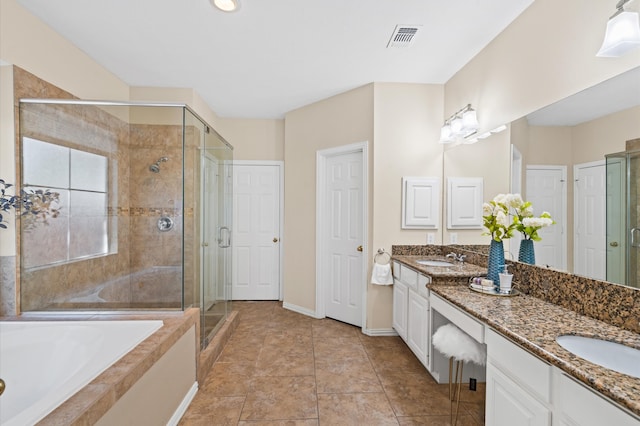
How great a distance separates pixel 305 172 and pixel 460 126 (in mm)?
1891

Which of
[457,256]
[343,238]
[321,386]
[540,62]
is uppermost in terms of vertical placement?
[540,62]

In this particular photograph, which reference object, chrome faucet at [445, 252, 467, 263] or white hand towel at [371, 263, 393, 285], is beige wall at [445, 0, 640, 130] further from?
white hand towel at [371, 263, 393, 285]

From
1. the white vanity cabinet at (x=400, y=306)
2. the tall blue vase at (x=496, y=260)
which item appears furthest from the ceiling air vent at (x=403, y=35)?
the white vanity cabinet at (x=400, y=306)

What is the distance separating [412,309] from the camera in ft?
8.39

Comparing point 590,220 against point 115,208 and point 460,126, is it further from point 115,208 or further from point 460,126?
point 115,208

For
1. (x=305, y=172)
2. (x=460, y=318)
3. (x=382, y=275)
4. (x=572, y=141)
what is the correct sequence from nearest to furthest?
(x=572, y=141) < (x=460, y=318) < (x=382, y=275) < (x=305, y=172)

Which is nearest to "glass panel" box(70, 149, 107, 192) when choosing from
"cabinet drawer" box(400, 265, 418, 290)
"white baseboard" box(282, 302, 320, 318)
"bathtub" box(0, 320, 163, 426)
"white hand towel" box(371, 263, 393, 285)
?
"bathtub" box(0, 320, 163, 426)

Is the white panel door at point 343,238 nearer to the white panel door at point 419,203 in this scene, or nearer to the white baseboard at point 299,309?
the white baseboard at point 299,309

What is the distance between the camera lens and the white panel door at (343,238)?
339cm

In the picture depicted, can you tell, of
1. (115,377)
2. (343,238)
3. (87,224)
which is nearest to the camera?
(115,377)

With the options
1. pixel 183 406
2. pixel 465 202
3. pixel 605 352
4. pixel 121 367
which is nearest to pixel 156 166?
pixel 121 367

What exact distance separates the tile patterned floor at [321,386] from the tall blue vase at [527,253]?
1.03 metres

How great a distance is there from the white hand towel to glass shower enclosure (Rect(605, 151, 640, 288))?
1802 millimetres

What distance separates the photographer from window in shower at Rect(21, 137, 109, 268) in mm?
2172
